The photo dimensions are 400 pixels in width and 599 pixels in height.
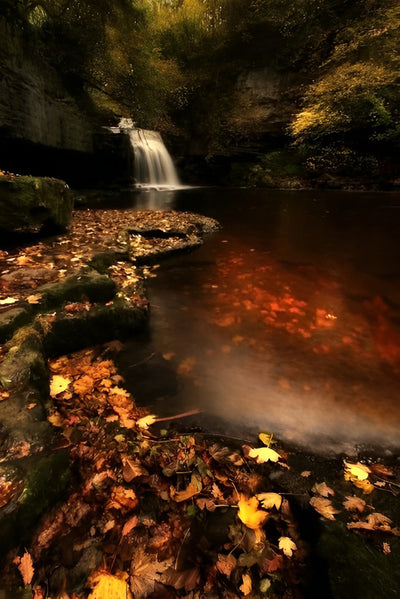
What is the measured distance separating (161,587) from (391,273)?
5.66m

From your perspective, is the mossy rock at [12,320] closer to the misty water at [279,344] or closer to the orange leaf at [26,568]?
the misty water at [279,344]

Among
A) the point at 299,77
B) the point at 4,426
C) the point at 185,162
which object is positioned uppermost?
the point at 299,77

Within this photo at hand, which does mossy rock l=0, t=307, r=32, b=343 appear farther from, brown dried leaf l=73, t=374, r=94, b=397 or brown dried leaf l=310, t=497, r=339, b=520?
brown dried leaf l=310, t=497, r=339, b=520

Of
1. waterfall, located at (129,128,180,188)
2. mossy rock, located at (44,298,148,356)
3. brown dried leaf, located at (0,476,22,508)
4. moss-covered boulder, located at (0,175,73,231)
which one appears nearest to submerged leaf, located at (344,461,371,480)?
Result: brown dried leaf, located at (0,476,22,508)

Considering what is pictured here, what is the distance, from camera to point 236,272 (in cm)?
531

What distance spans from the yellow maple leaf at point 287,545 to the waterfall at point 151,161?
18.2 metres

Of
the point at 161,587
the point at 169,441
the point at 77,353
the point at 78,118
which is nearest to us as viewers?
the point at 161,587

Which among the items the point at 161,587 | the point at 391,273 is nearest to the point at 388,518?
the point at 161,587

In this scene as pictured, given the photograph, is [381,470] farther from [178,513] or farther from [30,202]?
[30,202]

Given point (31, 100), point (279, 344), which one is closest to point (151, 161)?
point (31, 100)

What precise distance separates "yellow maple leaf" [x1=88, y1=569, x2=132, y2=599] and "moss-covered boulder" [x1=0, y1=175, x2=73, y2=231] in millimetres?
4533

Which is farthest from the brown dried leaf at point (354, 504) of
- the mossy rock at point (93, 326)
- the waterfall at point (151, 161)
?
the waterfall at point (151, 161)

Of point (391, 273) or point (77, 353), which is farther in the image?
point (391, 273)

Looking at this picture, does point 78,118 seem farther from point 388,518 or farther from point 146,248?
point 388,518
